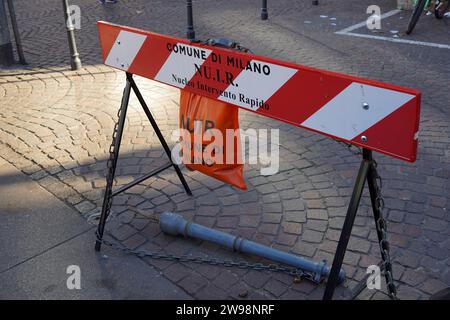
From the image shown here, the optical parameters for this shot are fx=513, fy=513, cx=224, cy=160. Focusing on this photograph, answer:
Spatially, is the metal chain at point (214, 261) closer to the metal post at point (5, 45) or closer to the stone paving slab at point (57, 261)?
the stone paving slab at point (57, 261)

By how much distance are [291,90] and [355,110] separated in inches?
14.4

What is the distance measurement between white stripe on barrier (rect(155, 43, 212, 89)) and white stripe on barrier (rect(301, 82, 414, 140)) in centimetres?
80

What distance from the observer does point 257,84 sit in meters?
2.78

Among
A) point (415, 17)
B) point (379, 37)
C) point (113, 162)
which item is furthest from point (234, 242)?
point (415, 17)

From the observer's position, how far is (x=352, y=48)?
8.52 m

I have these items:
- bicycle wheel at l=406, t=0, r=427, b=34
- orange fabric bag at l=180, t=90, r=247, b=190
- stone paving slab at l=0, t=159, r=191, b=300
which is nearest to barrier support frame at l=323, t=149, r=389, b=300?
orange fabric bag at l=180, t=90, r=247, b=190

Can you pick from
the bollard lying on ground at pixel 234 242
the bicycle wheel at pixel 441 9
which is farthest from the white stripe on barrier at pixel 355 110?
the bicycle wheel at pixel 441 9

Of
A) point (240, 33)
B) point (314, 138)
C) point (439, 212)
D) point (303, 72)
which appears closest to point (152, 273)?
point (303, 72)

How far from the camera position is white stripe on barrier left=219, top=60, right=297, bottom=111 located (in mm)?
2643

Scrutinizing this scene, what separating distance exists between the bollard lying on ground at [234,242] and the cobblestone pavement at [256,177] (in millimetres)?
94

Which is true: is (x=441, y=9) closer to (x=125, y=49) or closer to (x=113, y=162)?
(x=125, y=49)

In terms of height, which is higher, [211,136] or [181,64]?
[181,64]

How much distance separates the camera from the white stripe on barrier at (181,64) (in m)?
3.04

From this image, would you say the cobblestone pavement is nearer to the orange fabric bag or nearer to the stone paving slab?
the stone paving slab
